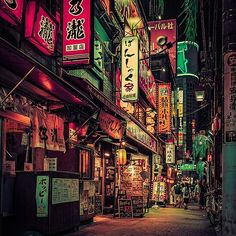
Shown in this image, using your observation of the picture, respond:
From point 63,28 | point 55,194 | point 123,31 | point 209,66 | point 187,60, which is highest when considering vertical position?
point 187,60

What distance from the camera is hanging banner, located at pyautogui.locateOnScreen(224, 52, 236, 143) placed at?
6.01 meters

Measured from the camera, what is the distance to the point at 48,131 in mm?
13305

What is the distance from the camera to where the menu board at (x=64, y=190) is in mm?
11953

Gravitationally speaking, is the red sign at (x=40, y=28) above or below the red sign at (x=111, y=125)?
above

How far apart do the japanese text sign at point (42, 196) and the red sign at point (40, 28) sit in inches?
154

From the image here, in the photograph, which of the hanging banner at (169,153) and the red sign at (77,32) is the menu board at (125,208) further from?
the hanging banner at (169,153)

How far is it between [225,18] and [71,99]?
27.2 feet

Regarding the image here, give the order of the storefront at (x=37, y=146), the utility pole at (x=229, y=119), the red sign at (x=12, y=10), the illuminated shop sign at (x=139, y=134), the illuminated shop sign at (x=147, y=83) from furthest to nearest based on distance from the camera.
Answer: the illuminated shop sign at (x=147, y=83)
the illuminated shop sign at (x=139, y=134)
the storefront at (x=37, y=146)
the red sign at (x=12, y=10)
the utility pole at (x=229, y=119)

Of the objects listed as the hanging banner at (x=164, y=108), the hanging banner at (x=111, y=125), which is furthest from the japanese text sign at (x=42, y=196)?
the hanging banner at (x=164, y=108)

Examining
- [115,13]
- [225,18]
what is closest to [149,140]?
[115,13]

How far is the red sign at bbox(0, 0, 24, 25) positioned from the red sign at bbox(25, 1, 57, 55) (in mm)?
498

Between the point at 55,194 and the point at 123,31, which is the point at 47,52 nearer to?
the point at 55,194

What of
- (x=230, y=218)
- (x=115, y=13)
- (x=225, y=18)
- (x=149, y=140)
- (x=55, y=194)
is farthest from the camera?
(x=149, y=140)

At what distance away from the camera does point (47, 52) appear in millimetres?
12523
